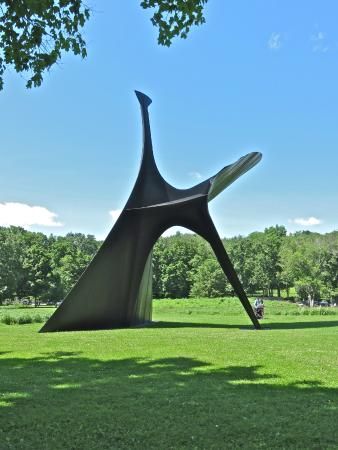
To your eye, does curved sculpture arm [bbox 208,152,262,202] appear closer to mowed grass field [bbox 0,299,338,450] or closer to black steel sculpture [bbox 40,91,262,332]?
black steel sculpture [bbox 40,91,262,332]

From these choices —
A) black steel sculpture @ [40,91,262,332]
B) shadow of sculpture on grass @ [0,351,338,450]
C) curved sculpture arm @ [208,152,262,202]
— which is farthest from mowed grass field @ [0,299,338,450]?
curved sculpture arm @ [208,152,262,202]

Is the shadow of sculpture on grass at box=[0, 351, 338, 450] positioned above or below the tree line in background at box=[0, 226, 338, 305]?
below

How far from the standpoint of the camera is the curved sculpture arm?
18.7 metres

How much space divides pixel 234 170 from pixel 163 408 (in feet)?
48.3

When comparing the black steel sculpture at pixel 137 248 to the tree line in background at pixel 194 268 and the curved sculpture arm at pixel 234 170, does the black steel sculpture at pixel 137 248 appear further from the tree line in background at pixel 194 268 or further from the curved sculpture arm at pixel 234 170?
the tree line in background at pixel 194 268

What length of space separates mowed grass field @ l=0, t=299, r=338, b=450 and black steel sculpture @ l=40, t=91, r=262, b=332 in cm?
614

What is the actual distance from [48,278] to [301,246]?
38600mm

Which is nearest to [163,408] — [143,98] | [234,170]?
[234,170]

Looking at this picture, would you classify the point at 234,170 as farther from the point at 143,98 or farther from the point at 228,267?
the point at 143,98

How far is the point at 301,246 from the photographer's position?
2992 inches

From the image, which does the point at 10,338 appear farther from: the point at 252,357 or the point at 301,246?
the point at 301,246

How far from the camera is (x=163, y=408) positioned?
5.94 m

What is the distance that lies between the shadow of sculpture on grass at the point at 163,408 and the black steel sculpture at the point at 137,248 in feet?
29.5

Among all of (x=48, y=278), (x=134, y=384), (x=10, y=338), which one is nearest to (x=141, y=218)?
(x=10, y=338)
